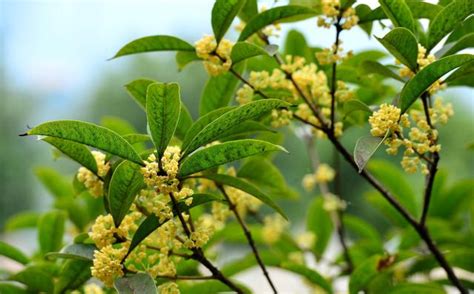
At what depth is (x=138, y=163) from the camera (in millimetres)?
560

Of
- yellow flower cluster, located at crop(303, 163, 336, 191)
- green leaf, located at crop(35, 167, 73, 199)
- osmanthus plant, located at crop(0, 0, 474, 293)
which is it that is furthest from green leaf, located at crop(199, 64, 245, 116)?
yellow flower cluster, located at crop(303, 163, 336, 191)

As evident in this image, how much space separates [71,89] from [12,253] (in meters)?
A: 4.39

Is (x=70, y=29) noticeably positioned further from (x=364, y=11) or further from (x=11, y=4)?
(x=364, y=11)

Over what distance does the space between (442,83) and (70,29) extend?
507 cm

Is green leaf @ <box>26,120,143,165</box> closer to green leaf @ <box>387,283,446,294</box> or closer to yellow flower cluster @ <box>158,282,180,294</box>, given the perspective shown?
yellow flower cluster @ <box>158,282,180,294</box>

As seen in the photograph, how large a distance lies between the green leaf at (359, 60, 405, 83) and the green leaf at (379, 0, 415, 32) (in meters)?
0.05

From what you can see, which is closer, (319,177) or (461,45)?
(461,45)

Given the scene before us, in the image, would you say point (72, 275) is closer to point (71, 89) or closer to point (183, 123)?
point (183, 123)

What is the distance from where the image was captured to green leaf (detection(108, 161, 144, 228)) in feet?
1.91

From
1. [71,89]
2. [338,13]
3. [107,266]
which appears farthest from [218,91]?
[71,89]

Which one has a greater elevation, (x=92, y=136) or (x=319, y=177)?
(x=319, y=177)

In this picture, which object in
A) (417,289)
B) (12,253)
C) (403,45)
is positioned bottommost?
(417,289)

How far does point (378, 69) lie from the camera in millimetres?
687

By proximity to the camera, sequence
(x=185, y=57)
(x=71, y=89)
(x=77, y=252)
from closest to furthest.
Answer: (x=77, y=252) < (x=185, y=57) < (x=71, y=89)
